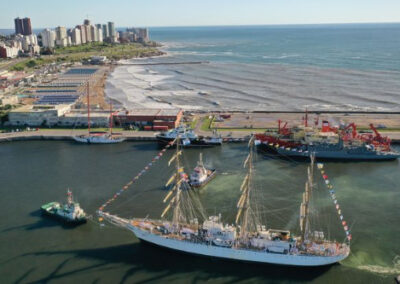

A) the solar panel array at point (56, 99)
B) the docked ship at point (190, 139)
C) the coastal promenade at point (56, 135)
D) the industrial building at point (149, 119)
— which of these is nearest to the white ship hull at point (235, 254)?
the docked ship at point (190, 139)

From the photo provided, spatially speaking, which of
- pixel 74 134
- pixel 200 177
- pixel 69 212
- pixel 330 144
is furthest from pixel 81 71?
pixel 69 212

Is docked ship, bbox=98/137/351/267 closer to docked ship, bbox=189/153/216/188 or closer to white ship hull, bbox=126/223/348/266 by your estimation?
white ship hull, bbox=126/223/348/266

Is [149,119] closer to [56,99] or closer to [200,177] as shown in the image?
[200,177]

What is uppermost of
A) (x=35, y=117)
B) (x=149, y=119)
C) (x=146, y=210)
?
(x=35, y=117)

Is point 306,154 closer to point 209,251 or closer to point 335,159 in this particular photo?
point 335,159

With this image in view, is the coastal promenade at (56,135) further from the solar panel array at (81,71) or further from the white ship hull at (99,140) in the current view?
the solar panel array at (81,71)

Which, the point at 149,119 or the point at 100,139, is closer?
the point at 100,139
